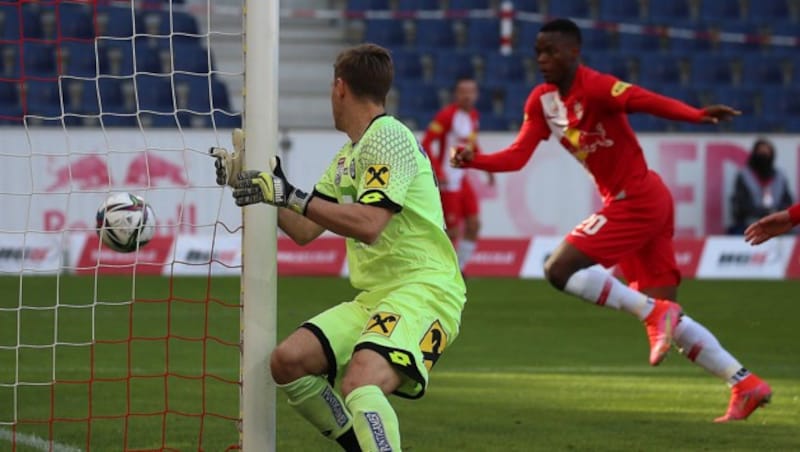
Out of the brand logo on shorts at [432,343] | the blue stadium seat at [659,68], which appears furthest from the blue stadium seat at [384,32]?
the brand logo on shorts at [432,343]

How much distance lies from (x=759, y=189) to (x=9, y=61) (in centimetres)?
961

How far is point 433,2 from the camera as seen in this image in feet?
70.3

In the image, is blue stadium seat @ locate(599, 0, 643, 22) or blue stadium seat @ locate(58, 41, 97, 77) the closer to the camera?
blue stadium seat @ locate(58, 41, 97, 77)

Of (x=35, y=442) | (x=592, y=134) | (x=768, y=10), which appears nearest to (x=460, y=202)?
(x=592, y=134)

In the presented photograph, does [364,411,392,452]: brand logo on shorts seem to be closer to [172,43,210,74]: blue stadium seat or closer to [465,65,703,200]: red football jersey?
[465,65,703,200]: red football jersey

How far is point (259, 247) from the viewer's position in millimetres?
5500

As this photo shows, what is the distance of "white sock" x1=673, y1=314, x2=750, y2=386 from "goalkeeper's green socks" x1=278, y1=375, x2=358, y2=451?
2554 millimetres

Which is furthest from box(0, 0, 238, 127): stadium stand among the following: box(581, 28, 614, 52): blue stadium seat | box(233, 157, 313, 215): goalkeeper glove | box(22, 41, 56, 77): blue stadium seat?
box(233, 157, 313, 215): goalkeeper glove

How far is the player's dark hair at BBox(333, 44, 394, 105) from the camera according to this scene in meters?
5.32

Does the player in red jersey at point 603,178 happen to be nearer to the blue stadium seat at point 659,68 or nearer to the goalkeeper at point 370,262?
the goalkeeper at point 370,262

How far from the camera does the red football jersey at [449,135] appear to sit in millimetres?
15320

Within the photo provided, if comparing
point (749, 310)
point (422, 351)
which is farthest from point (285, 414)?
point (749, 310)

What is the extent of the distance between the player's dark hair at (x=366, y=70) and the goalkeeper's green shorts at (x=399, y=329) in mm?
722

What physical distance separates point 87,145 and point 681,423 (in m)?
10.6
